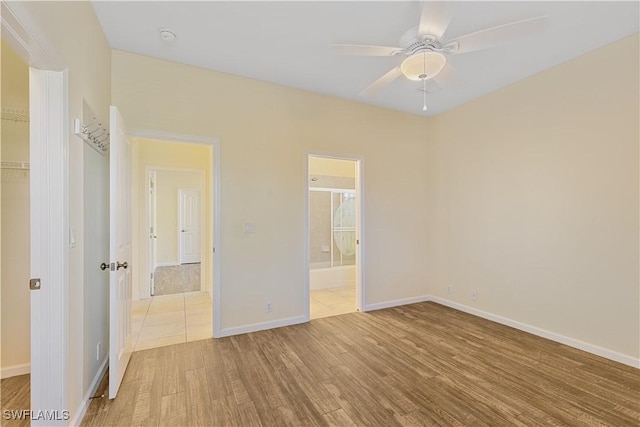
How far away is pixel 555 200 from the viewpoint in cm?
301

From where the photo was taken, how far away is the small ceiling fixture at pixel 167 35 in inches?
95.4

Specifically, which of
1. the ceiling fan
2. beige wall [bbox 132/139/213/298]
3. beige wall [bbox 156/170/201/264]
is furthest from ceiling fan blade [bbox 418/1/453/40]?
beige wall [bbox 156/170/201/264]

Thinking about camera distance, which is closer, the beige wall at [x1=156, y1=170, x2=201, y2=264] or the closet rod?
the closet rod

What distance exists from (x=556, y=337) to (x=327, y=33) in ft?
12.3

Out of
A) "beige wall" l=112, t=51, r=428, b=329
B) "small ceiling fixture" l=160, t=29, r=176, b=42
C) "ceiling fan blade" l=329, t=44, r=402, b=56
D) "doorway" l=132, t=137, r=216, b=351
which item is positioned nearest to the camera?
"ceiling fan blade" l=329, t=44, r=402, b=56

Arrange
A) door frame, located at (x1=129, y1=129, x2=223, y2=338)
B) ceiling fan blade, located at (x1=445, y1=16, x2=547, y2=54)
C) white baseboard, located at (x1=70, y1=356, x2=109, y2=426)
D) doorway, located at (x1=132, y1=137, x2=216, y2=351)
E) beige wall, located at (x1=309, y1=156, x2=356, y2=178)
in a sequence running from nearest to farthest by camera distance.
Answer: ceiling fan blade, located at (x1=445, y1=16, x2=547, y2=54) < white baseboard, located at (x1=70, y1=356, x2=109, y2=426) < door frame, located at (x1=129, y1=129, x2=223, y2=338) < doorway, located at (x1=132, y1=137, x2=216, y2=351) < beige wall, located at (x1=309, y1=156, x2=356, y2=178)

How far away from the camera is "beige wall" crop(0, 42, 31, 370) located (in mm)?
2215

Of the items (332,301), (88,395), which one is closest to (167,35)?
(88,395)

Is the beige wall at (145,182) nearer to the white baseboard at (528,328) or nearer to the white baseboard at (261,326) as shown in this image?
the white baseboard at (261,326)

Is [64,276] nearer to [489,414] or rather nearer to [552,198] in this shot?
[489,414]

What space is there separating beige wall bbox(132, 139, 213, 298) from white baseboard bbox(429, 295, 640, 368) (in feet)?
12.2

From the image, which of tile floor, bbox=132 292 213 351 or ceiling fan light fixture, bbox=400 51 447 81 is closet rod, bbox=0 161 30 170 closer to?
tile floor, bbox=132 292 213 351

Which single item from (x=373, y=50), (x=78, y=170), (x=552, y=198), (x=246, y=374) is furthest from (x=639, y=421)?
(x=78, y=170)

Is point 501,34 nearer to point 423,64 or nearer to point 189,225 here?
point 423,64
